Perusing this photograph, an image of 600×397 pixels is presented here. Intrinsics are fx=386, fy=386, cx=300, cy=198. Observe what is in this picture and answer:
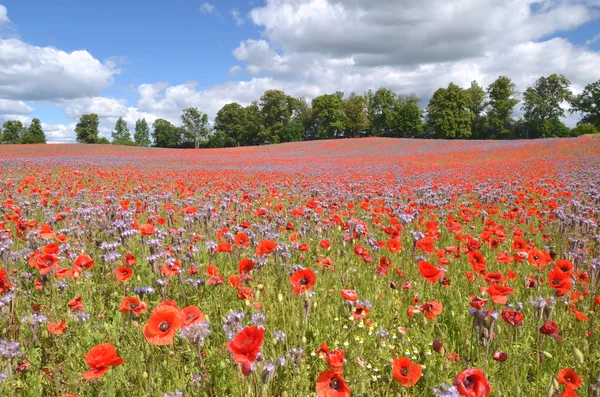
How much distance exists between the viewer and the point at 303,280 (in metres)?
2.70

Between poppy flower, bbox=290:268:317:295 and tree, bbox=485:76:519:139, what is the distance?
81.6 m

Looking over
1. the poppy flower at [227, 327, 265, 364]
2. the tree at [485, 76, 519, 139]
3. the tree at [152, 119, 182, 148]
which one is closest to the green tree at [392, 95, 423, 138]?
the tree at [485, 76, 519, 139]

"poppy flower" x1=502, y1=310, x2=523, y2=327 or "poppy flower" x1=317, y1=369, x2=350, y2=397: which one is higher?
"poppy flower" x1=502, y1=310, x2=523, y2=327

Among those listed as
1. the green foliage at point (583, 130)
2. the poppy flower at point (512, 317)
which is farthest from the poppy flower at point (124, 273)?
the green foliage at point (583, 130)

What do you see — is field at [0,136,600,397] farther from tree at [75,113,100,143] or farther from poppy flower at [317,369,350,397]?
tree at [75,113,100,143]

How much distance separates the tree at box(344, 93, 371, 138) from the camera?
84.1 m

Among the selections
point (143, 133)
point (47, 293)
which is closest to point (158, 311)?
point (47, 293)

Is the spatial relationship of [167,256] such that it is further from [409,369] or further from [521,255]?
[521,255]

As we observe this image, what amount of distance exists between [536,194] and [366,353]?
30.4 feet

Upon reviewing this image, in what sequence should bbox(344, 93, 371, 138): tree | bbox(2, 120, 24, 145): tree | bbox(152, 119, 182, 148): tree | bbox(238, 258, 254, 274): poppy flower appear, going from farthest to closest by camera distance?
bbox(2, 120, 24, 145): tree → bbox(152, 119, 182, 148): tree → bbox(344, 93, 371, 138): tree → bbox(238, 258, 254, 274): poppy flower

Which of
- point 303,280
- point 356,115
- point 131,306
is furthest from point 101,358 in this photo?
point 356,115

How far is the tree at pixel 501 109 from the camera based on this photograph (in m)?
74.2

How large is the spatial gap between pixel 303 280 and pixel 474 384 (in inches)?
54.0

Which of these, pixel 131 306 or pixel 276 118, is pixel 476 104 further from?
pixel 131 306
